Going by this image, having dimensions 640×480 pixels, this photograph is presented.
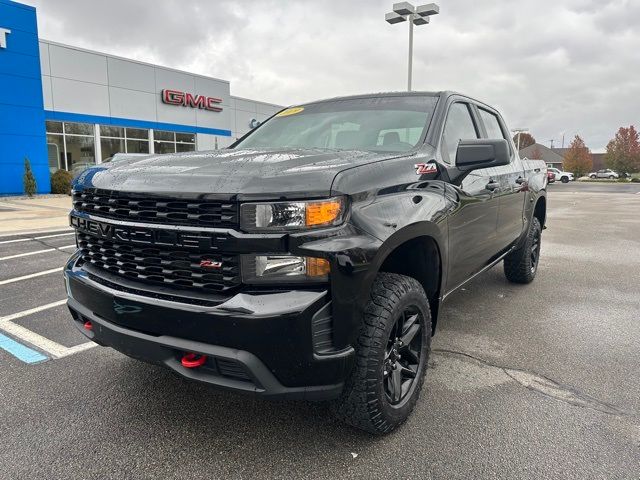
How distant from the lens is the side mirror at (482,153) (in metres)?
2.82

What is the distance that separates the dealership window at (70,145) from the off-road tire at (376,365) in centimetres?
2001

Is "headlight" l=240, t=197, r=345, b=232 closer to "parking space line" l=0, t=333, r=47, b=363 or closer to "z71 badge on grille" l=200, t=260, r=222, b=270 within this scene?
"z71 badge on grille" l=200, t=260, r=222, b=270

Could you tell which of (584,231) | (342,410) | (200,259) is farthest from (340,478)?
(584,231)

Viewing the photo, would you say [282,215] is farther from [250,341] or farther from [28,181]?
[28,181]

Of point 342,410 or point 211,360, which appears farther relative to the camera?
point 342,410

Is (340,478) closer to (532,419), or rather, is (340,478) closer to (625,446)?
(532,419)

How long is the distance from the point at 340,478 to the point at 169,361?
92cm

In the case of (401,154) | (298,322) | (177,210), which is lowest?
(298,322)

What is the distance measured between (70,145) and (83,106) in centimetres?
178

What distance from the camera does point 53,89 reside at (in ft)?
62.8

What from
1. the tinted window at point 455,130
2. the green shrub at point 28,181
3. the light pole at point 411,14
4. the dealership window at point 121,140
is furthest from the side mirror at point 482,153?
the dealership window at point 121,140

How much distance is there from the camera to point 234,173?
6.70ft

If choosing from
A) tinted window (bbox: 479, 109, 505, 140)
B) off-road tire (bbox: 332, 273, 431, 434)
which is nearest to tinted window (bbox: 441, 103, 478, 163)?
tinted window (bbox: 479, 109, 505, 140)

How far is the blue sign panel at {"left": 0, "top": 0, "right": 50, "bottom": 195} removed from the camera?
1672 centimetres
